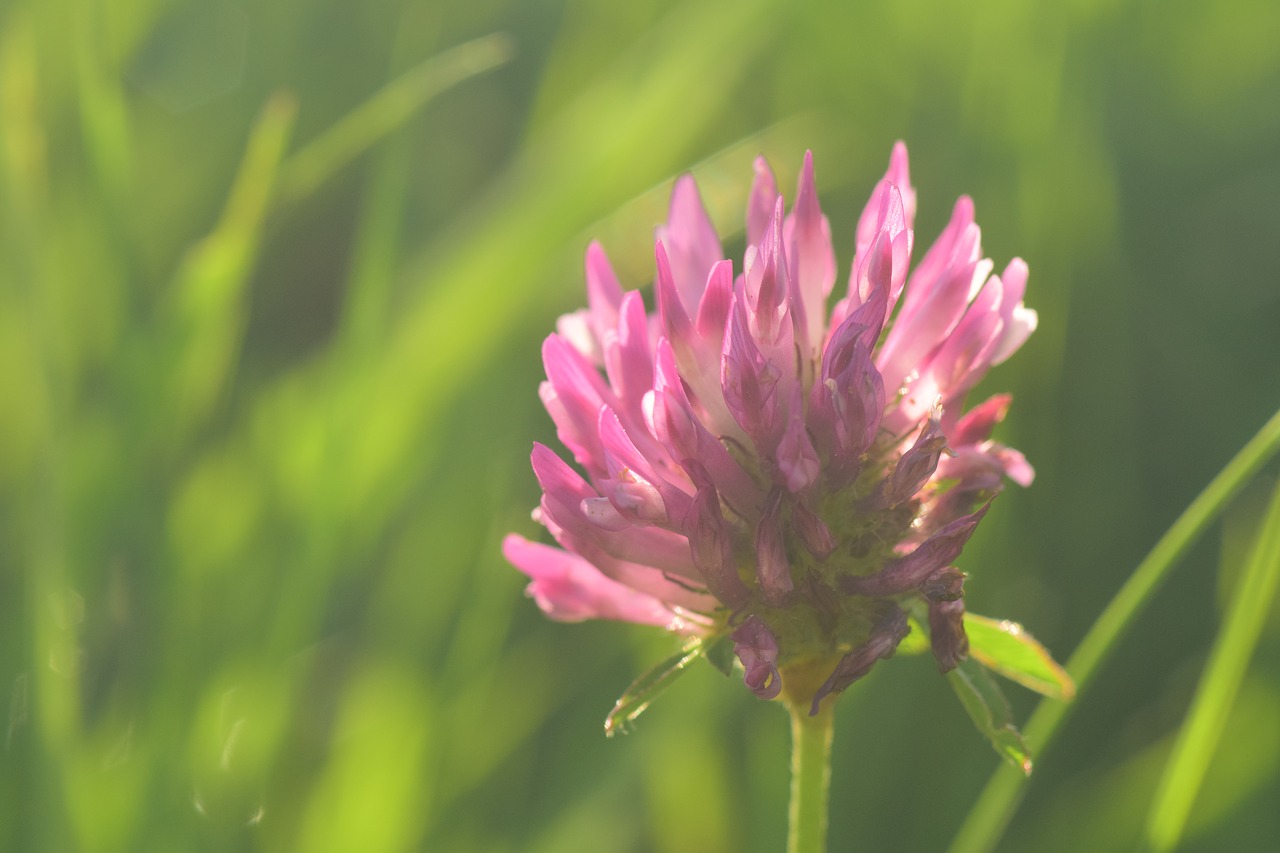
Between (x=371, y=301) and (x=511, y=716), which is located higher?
(x=371, y=301)

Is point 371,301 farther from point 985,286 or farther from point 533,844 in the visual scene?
point 985,286

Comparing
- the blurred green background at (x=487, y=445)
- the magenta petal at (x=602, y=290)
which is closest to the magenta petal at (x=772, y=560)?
the magenta petal at (x=602, y=290)

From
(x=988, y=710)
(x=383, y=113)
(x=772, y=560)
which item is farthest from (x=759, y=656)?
(x=383, y=113)

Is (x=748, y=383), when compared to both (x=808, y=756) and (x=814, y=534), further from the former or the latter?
(x=808, y=756)

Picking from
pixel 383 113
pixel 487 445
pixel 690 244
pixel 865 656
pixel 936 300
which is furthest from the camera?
pixel 487 445

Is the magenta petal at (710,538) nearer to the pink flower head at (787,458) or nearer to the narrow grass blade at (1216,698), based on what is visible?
the pink flower head at (787,458)

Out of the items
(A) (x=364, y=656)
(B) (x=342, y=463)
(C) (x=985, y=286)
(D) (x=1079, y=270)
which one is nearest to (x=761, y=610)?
(C) (x=985, y=286)
